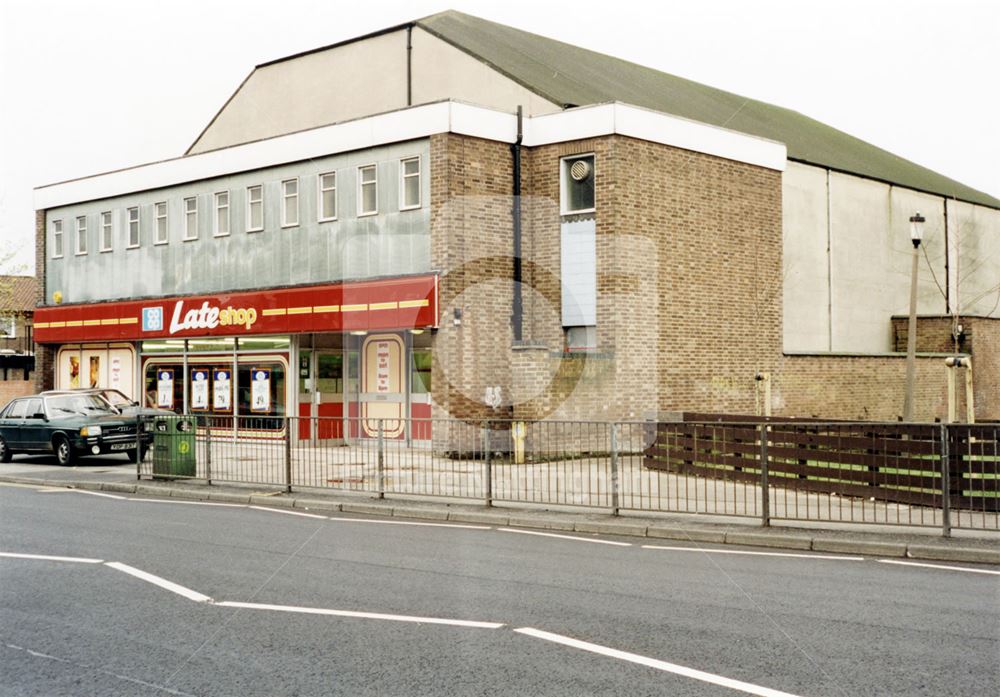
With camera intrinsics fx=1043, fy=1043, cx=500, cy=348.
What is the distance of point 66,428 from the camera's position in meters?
22.7

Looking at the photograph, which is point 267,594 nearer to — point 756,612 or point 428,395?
point 756,612

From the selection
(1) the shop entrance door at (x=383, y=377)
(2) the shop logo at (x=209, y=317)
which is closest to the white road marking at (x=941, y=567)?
(1) the shop entrance door at (x=383, y=377)

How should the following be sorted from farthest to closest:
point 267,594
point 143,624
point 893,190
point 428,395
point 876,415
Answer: point 893,190 → point 876,415 → point 428,395 → point 267,594 → point 143,624

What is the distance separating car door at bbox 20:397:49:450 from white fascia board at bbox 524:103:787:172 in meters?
12.5

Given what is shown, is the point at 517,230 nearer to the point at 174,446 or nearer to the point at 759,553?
the point at 174,446

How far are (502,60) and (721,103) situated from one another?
513 inches

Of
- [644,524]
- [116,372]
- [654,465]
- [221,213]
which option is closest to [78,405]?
[221,213]

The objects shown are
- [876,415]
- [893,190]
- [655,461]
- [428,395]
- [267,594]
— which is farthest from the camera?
[893,190]

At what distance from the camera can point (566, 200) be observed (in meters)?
23.7

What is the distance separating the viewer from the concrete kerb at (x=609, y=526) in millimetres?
10383

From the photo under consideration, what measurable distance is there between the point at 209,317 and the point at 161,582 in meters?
19.5

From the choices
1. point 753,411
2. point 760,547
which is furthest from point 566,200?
point 760,547

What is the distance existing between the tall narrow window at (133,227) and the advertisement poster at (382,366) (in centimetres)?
968

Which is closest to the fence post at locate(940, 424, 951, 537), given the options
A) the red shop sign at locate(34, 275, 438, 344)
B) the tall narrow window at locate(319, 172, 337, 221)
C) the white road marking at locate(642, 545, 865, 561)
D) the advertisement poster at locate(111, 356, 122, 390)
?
the white road marking at locate(642, 545, 865, 561)
